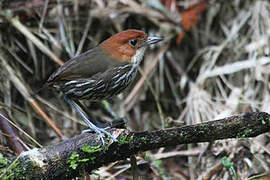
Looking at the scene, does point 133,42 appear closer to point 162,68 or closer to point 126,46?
point 126,46

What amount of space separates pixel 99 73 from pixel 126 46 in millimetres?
420

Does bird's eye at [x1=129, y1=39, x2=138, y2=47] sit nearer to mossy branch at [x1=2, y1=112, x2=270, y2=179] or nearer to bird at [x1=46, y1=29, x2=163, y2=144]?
bird at [x1=46, y1=29, x2=163, y2=144]

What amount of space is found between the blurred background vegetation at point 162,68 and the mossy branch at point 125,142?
86 centimetres

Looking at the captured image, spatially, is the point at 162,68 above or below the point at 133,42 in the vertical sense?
above

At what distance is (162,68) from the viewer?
4.90 m

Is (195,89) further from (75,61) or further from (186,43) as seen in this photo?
(75,61)

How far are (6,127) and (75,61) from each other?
741mm

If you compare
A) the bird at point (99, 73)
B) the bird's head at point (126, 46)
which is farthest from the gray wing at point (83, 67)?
the bird's head at point (126, 46)

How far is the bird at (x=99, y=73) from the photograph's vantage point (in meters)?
3.21

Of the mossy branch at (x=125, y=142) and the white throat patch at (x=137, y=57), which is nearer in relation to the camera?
the mossy branch at (x=125, y=142)

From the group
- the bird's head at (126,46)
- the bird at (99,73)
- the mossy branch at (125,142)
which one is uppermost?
the bird's head at (126,46)

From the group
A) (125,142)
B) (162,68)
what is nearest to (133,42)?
(125,142)

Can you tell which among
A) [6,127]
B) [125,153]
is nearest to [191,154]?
[125,153]

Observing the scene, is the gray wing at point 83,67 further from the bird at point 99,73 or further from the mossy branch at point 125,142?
the mossy branch at point 125,142
